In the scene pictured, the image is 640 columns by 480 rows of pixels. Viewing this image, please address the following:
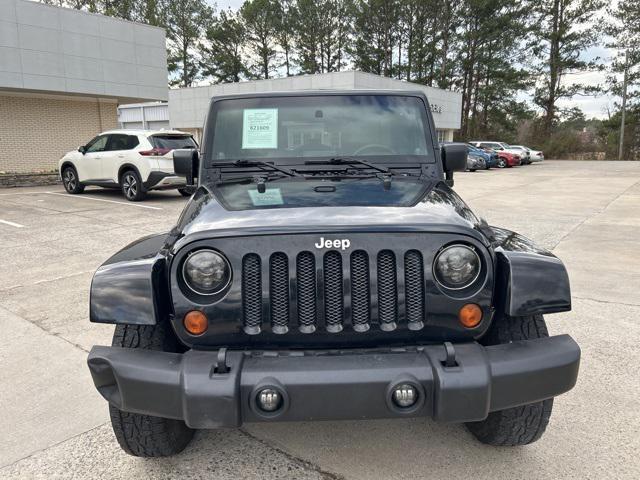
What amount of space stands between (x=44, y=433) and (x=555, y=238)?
7366 millimetres

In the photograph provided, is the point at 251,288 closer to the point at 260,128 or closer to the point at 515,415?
the point at 515,415

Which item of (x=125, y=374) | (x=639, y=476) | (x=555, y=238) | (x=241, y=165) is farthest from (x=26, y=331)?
(x=555, y=238)

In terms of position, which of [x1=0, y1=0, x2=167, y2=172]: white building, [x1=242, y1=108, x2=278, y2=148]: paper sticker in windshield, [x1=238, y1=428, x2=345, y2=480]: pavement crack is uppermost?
[x1=0, y1=0, x2=167, y2=172]: white building

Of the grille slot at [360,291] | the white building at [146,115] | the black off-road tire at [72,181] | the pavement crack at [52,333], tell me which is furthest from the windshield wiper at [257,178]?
the white building at [146,115]

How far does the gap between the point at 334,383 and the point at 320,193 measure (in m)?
1.05

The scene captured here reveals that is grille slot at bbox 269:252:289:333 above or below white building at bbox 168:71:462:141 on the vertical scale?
below

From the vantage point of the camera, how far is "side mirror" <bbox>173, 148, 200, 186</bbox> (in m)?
3.29

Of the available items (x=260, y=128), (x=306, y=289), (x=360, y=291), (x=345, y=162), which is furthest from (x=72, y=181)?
(x=360, y=291)

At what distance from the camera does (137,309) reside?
1967 mm

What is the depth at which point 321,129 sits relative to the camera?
316 centimetres

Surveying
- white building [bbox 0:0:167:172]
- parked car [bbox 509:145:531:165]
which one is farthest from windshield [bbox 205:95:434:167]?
parked car [bbox 509:145:531:165]

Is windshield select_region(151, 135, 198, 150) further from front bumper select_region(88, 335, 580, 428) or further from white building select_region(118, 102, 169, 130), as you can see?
white building select_region(118, 102, 169, 130)

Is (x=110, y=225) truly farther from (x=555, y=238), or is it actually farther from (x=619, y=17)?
(x=619, y=17)

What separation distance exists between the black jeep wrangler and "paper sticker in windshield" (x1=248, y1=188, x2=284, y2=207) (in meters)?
0.04
